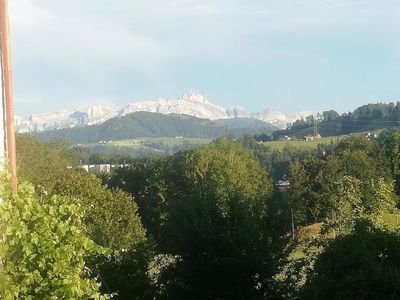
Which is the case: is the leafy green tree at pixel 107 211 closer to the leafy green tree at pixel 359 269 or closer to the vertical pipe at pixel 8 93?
the leafy green tree at pixel 359 269

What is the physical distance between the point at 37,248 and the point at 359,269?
8.77 m

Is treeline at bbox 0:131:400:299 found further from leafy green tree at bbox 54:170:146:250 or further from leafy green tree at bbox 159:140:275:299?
leafy green tree at bbox 54:170:146:250

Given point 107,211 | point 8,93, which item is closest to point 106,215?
point 107,211

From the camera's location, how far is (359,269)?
44.2 feet

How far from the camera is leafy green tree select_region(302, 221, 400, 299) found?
13008 millimetres

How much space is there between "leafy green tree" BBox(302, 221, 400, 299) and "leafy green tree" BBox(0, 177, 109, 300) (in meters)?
7.55

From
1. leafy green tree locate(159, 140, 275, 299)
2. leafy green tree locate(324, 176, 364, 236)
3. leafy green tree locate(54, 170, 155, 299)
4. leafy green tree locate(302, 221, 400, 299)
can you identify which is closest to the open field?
leafy green tree locate(54, 170, 155, 299)

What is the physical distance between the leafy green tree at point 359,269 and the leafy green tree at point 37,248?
24.8 ft

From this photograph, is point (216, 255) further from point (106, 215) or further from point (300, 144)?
point (300, 144)

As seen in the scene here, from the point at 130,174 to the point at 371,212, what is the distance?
1907 inches

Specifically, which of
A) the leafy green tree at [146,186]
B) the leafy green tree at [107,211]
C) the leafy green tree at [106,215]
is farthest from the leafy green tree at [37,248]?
the leafy green tree at [146,186]

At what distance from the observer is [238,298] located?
682 inches

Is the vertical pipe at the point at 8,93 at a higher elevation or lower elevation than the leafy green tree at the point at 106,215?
higher

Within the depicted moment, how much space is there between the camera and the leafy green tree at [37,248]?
23.6ft
